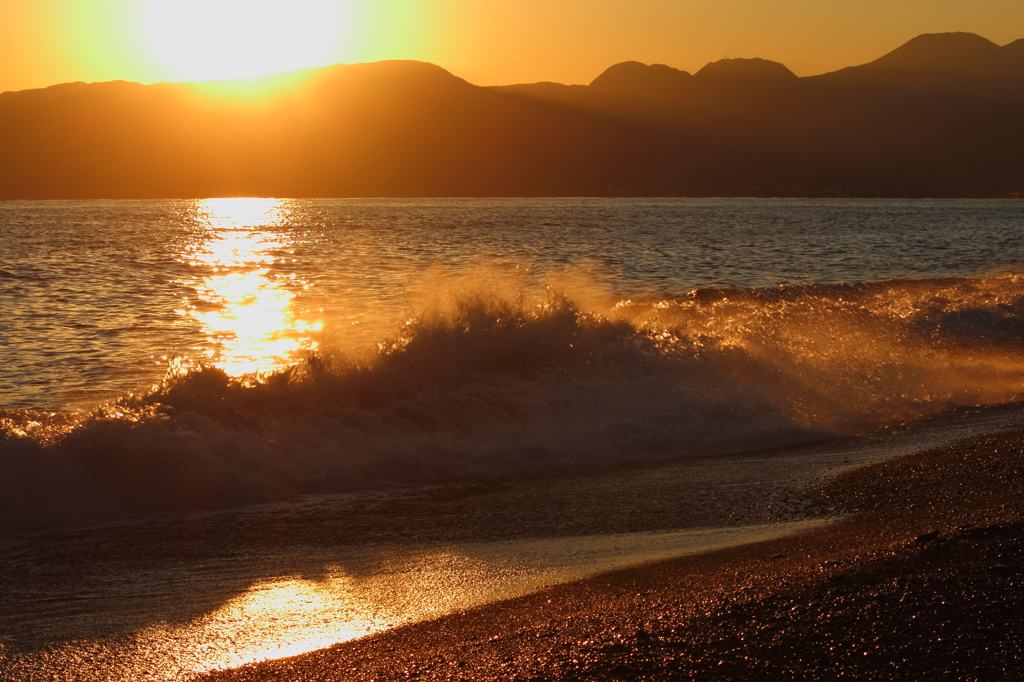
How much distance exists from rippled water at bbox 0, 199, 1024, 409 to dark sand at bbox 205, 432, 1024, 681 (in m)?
7.20

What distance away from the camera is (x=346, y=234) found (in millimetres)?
53844

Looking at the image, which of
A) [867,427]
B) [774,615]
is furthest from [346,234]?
[774,615]

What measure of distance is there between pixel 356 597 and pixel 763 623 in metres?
2.45

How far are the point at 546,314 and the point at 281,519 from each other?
5.85 meters

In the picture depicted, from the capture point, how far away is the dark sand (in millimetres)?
3975

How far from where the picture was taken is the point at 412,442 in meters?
8.76

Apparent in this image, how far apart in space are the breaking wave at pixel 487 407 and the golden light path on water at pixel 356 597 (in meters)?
2.09

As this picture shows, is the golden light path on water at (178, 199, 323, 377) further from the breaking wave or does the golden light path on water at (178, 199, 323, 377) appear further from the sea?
the breaking wave

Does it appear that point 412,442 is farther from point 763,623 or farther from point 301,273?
point 301,273

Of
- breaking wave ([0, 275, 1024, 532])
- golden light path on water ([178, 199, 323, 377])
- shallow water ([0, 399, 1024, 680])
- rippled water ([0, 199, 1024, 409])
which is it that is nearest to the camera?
shallow water ([0, 399, 1024, 680])

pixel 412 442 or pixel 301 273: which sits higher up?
pixel 301 273

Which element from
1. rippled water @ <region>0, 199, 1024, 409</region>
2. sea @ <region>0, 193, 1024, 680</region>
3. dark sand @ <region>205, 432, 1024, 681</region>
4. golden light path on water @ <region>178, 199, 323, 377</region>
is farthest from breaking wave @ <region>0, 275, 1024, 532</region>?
dark sand @ <region>205, 432, 1024, 681</region>

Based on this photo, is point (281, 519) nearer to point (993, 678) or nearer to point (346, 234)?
point (993, 678)

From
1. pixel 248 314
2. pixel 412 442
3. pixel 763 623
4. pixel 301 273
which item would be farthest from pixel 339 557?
pixel 301 273
